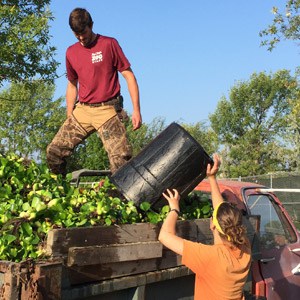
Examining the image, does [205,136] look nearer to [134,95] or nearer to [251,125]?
[251,125]

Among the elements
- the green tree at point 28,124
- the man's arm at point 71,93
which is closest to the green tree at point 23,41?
the man's arm at point 71,93

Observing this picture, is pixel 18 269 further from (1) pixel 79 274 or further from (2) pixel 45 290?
(1) pixel 79 274

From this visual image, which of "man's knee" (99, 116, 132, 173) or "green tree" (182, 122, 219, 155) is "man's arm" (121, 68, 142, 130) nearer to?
"man's knee" (99, 116, 132, 173)

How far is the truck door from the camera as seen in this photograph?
452 centimetres

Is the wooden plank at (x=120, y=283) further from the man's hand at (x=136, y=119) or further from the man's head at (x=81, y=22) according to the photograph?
the man's head at (x=81, y=22)

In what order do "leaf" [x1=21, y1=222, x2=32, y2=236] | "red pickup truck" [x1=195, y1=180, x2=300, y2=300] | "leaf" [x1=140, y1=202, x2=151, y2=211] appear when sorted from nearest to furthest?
"leaf" [x1=21, y1=222, x2=32, y2=236]
"leaf" [x1=140, y1=202, x2=151, y2=211]
"red pickup truck" [x1=195, y1=180, x2=300, y2=300]

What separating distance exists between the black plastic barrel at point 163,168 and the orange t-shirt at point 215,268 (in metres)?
0.64

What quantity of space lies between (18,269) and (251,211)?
10.4 feet

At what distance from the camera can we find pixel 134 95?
454 cm

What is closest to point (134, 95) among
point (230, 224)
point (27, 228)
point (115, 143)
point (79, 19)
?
point (115, 143)

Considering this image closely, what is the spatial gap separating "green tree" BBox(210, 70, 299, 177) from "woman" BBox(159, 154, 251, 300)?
4248 centimetres

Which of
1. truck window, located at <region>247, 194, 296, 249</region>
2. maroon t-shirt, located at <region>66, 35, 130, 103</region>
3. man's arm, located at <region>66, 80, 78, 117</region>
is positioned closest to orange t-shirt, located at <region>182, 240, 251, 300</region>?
truck window, located at <region>247, 194, 296, 249</region>

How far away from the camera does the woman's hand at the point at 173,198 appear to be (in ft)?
10.4

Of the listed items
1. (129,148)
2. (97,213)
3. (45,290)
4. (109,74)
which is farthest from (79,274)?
(109,74)
